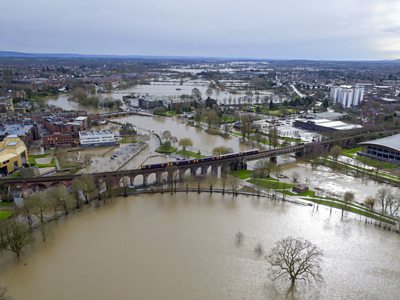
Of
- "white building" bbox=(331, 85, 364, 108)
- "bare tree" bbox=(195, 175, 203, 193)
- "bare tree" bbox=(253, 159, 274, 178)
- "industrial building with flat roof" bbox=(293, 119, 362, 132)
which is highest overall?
"white building" bbox=(331, 85, 364, 108)

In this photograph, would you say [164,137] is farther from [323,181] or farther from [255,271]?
[255,271]

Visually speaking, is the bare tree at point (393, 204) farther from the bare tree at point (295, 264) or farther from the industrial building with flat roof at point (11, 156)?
the industrial building with flat roof at point (11, 156)

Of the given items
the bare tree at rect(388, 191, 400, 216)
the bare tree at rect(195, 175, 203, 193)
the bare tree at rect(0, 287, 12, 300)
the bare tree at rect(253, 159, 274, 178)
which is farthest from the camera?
the bare tree at rect(253, 159, 274, 178)

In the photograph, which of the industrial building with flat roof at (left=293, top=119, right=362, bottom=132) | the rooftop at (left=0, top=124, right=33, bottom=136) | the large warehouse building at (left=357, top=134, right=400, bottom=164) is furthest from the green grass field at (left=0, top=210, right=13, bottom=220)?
the industrial building with flat roof at (left=293, top=119, right=362, bottom=132)

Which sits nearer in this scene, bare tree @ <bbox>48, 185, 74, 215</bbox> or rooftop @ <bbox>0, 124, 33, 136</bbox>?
bare tree @ <bbox>48, 185, 74, 215</bbox>

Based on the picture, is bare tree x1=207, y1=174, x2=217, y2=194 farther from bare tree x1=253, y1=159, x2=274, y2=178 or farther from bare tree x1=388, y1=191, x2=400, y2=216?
bare tree x1=388, y1=191, x2=400, y2=216

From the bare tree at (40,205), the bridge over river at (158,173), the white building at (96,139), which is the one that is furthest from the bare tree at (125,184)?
the white building at (96,139)

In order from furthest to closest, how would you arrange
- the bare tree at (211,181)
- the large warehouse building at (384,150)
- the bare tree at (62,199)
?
the large warehouse building at (384,150), the bare tree at (211,181), the bare tree at (62,199)

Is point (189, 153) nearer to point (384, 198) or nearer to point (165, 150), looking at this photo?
point (165, 150)
